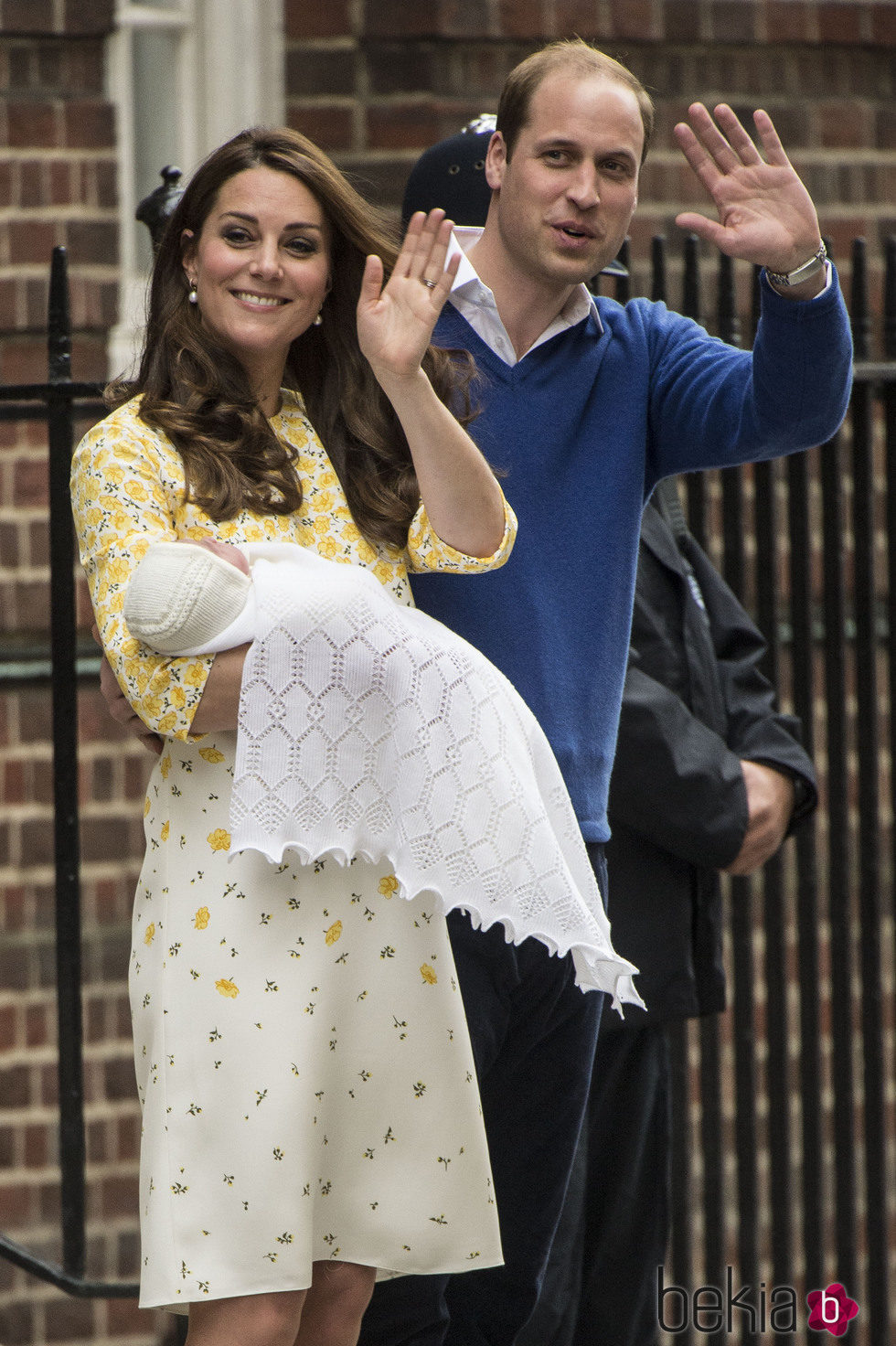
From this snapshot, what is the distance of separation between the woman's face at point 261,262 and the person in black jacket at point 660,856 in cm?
91

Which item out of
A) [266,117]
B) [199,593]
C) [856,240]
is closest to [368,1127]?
[199,593]

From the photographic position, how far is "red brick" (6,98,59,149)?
167 inches

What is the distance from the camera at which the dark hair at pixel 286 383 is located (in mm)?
2271

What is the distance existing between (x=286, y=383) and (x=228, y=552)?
0.51m

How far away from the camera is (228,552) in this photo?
2104 mm

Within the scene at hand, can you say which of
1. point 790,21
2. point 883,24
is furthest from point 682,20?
point 883,24

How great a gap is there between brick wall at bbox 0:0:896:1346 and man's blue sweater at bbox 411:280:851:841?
1659mm

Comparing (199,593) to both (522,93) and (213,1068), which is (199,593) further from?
(522,93)

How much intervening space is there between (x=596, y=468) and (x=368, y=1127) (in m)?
1.00

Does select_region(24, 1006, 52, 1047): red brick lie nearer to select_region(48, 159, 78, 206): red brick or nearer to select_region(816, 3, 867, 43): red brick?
select_region(48, 159, 78, 206): red brick

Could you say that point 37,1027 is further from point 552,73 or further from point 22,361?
point 552,73

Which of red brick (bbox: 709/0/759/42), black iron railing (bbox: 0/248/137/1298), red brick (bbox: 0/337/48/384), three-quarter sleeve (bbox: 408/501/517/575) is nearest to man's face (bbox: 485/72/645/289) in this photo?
three-quarter sleeve (bbox: 408/501/517/575)

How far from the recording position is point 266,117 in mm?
4465
